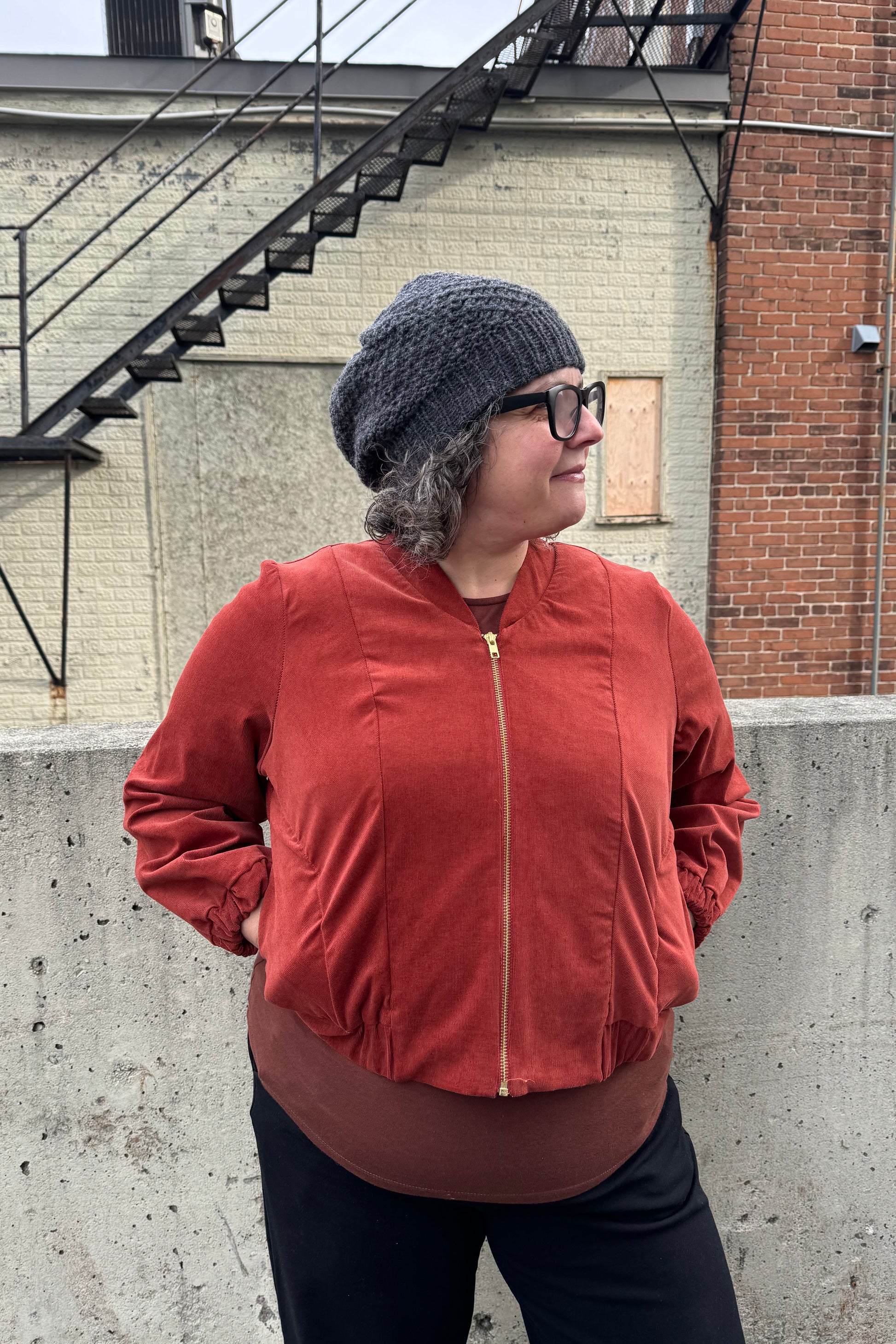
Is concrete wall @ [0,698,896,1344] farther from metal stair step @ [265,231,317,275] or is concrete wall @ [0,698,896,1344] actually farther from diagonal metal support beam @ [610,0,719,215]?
diagonal metal support beam @ [610,0,719,215]

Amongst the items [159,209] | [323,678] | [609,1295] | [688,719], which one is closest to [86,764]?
[323,678]

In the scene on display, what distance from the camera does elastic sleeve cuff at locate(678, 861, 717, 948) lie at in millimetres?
1411

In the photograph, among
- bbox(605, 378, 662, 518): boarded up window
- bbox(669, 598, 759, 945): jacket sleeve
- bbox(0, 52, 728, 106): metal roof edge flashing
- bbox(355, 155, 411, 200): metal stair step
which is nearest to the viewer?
bbox(669, 598, 759, 945): jacket sleeve

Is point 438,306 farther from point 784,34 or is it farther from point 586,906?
point 784,34

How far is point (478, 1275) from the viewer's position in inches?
73.7

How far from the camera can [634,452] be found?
24.9ft

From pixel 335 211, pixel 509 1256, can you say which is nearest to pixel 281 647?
pixel 509 1256

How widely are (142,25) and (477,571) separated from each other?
804 cm

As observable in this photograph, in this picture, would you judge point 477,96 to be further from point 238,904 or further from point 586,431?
point 238,904

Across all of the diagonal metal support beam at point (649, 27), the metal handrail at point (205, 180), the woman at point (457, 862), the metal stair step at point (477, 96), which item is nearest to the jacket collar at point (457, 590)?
the woman at point (457, 862)

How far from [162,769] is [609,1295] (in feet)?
3.13

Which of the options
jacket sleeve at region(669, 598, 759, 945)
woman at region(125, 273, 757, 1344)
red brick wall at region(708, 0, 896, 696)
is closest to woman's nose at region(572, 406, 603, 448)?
woman at region(125, 273, 757, 1344)

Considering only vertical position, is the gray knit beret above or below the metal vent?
below

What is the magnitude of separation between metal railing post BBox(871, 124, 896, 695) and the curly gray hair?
715 cm
